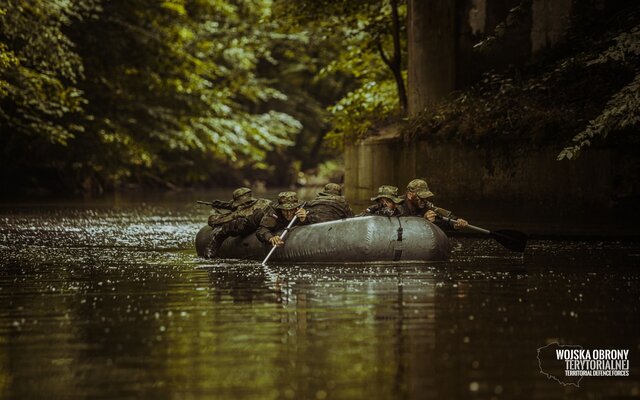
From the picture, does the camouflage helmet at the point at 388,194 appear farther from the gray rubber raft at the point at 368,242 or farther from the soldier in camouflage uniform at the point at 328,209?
the gray rubber raft at the point at 368,242

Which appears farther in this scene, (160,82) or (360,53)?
(160,82)

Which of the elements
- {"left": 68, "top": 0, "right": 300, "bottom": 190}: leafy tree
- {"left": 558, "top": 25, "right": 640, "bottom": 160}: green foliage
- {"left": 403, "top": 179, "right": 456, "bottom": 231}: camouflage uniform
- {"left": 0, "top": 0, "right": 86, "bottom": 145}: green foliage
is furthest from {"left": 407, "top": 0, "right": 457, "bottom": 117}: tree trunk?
{"left": 68, "top": 0, "right": 300, "bottom": 190}: leafy tree

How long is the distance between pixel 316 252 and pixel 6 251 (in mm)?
5128

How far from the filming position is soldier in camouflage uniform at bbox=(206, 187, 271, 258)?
52.5ft

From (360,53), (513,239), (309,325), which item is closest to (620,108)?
(513,239)

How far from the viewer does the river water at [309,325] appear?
6949 mm

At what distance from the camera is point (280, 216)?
15.9 meters

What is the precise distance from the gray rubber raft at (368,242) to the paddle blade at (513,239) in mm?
1336

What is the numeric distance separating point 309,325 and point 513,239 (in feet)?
24.3

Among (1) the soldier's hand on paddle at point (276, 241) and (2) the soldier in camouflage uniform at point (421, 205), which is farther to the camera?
(2) the soldier in camouflage uniform at point (421, 205)

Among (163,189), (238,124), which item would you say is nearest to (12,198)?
(238,124)

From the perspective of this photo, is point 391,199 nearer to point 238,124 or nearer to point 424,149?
point 424,149

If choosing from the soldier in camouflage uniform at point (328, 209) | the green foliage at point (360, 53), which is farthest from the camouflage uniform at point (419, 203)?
the green foliage at point (360, 53)

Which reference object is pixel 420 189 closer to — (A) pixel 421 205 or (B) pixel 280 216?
(A) pixel 421 205
